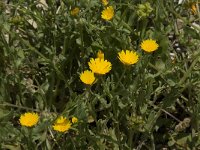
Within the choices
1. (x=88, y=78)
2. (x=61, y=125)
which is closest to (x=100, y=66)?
(x=88, y=78)

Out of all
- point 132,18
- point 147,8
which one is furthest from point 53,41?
point 147,8

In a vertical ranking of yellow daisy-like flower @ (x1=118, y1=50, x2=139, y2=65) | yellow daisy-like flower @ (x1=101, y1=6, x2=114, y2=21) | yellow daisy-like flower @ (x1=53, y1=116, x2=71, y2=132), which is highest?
yellow daisy-like flower @ (x1=101, y1=6, x2=114, y2=21)

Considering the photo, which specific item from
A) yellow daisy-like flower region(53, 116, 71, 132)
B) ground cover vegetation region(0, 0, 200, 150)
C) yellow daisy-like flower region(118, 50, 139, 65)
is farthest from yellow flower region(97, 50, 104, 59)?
yellow daisy-like flower region(53, 116, 71, 132)

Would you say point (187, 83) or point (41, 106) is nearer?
point (187, 83)

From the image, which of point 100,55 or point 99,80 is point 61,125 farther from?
point 100,55

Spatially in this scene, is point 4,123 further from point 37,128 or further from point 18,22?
point 18,22

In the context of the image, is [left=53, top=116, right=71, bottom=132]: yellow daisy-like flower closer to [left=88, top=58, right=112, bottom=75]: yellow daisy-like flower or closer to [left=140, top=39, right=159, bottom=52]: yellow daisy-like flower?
[left=88, top=58, right=112, bottom=75]: yellow daisy-like flower

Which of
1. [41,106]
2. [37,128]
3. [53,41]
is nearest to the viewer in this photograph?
[37,128]
